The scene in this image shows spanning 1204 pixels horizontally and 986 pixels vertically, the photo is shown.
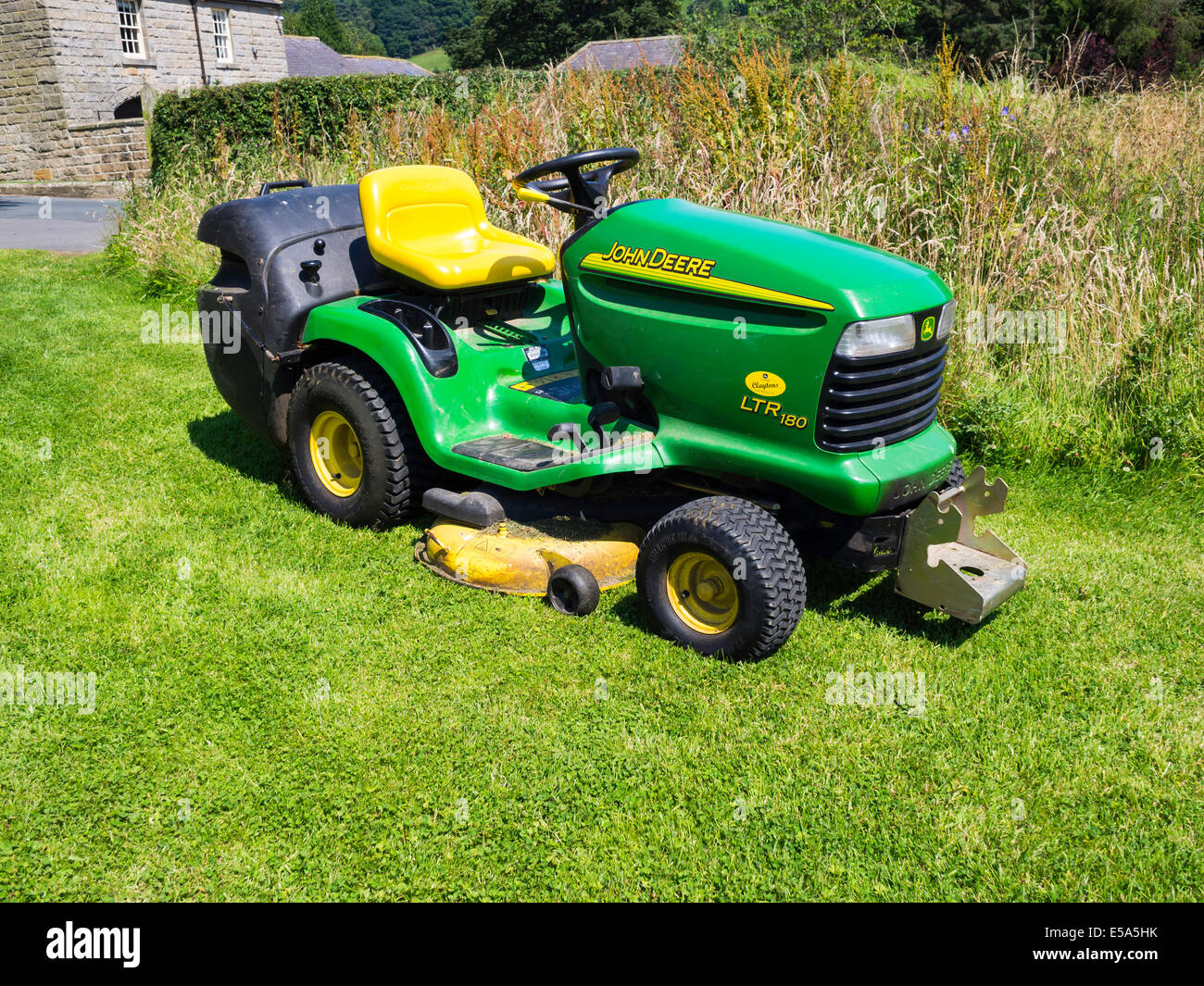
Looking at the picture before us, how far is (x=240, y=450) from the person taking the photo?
5449 mm

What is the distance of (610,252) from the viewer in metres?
3.57

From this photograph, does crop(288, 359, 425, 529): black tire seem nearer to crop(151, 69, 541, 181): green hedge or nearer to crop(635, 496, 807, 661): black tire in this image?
crop(635, 496, 807, 661): black tire

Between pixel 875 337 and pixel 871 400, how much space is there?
22cm

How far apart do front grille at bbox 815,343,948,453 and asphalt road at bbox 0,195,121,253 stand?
33.7 ft

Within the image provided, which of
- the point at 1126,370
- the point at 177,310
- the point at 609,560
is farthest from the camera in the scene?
the point at 177,310

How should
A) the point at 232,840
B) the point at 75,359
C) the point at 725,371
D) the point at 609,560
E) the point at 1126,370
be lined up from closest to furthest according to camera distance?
the point at 232,840 → the point at 725,371 → the point at 609,560 → the point at 1126,370 → the point at 75,359

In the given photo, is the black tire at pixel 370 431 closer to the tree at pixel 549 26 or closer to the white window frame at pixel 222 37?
the white window frame at pixel 222 37

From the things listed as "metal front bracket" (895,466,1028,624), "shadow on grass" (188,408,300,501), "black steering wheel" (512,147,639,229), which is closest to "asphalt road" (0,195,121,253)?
"shadow on grass" (188,408,300,501)

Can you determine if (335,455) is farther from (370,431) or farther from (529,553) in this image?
(529,553)

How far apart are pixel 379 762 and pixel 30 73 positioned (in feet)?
91.3

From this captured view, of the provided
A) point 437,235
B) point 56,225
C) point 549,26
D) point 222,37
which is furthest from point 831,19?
point 549,26
